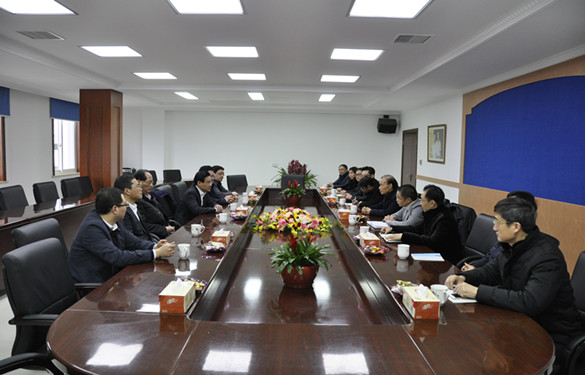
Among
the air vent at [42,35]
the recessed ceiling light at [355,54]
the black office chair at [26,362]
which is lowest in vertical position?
the black office chair at [26,362]

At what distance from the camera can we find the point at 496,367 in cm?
123

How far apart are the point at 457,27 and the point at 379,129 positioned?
6.90 metres

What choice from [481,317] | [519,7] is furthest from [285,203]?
[481,317]

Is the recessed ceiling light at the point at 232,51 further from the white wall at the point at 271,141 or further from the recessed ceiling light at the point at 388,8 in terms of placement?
the white wall at the point at 271,141

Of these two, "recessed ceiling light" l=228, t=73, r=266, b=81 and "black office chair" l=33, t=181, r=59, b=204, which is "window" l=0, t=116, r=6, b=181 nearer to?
"black office chair" l=33, t=181, r=59, b=204

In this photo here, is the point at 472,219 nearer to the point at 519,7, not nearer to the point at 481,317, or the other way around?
the point at 519,7

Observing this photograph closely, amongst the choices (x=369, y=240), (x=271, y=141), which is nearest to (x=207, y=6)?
(x=369, y=240)

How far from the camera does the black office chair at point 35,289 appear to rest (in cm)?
174

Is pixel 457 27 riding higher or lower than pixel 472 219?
higher

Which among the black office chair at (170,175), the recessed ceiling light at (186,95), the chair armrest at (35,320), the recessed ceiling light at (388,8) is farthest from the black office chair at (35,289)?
the black office chair at (170,175)

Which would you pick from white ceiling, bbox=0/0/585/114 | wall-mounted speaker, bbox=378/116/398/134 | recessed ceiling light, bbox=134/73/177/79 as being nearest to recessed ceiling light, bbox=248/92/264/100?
white ceiling, bbox=0/0/585/114

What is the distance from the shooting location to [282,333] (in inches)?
54.8

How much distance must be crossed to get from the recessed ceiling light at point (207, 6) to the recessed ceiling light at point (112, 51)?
1.64m

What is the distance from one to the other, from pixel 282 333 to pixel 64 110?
9306mm
